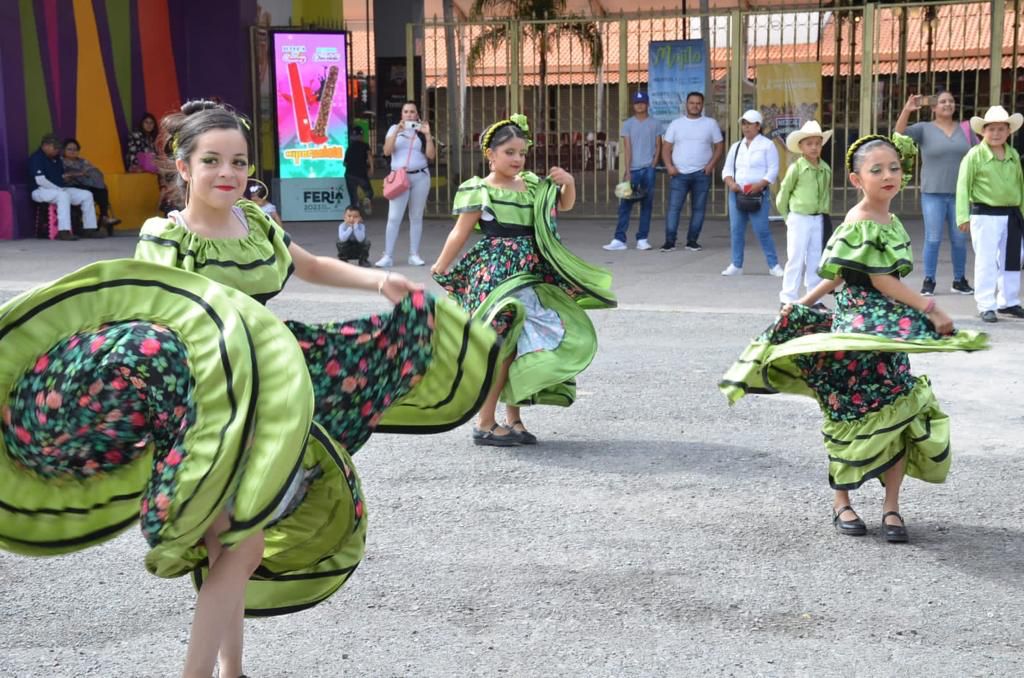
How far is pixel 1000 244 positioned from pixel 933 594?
21.2ft

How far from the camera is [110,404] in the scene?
3143 millimetres

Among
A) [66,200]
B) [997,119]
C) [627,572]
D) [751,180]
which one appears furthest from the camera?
[66,200]

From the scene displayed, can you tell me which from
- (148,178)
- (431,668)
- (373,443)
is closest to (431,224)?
(148,178)

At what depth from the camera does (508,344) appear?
688 centimetres

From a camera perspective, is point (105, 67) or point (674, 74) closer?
point (674, 74)

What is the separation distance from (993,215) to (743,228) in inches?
135

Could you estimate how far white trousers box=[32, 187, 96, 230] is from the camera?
17422 millimetres

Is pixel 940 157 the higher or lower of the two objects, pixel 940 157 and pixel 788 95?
the lower

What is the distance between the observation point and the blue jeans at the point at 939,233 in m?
11.8

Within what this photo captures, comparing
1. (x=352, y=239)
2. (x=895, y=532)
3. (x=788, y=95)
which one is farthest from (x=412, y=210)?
(x=895, y=532)

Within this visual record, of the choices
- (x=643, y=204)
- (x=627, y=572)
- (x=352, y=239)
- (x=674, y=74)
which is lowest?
(x=627, y=572)

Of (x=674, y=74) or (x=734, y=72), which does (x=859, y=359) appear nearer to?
(x=674, y=74)

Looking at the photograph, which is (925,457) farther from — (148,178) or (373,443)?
(148,178)

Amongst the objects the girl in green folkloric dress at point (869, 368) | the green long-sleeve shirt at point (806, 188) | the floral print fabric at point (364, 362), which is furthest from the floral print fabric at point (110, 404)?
the green long-sleeve shirt at point (806, 188)
